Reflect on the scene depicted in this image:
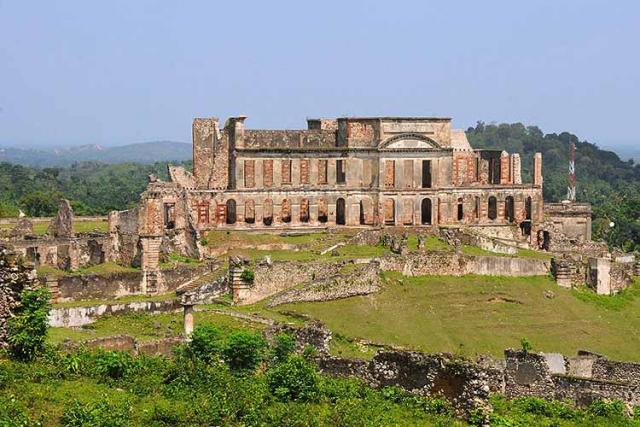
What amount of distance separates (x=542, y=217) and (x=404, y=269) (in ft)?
56.9

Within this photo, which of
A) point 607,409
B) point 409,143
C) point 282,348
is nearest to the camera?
point 607,409

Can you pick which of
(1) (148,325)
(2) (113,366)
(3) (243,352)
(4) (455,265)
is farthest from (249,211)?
(2) (113,366)

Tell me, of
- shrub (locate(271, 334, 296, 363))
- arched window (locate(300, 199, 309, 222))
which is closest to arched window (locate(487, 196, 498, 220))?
arched window (locate(300, 199, 309, 222))

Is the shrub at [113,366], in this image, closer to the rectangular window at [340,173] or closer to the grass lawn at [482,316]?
the grass lawn at [482,316]

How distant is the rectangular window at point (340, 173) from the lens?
6234 cm

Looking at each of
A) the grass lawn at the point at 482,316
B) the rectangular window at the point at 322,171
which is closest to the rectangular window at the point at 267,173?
the rectangular window at the point at 322,171

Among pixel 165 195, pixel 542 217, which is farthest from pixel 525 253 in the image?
pixel 165 195

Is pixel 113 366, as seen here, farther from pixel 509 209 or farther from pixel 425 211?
pixel 509 209

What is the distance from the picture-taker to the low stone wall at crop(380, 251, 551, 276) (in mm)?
50656

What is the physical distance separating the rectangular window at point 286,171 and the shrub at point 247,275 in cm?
1724

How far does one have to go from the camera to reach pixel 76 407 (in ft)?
59.6

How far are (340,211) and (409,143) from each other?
221 inches

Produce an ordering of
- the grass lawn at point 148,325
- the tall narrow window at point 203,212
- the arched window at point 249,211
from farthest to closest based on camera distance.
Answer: the arched window at point 249,211, the tall narrow window at point 203,212, the grass lawn at point 148,325

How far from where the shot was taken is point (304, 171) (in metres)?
62.3
